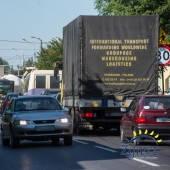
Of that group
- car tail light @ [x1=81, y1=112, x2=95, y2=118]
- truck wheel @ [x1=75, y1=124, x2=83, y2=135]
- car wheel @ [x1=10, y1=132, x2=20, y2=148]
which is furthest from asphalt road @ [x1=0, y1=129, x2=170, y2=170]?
truck wheel @ [x1=75, y1=124, x2=83, y2=135]

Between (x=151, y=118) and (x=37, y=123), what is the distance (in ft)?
10.6

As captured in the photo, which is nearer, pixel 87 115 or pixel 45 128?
pixel 45 128

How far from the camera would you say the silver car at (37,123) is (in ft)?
65.6

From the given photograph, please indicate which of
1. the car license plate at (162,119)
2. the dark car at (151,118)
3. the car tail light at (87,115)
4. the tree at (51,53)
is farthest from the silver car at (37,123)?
the tree at (51,53)

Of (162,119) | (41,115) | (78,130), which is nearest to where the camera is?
(41,115)

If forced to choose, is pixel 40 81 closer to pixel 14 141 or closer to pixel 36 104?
pixel 36 104

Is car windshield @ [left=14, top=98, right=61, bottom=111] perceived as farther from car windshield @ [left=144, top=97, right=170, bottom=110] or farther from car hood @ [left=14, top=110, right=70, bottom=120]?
car windshield @ [left=144, top=97, right=170, bottom=110]

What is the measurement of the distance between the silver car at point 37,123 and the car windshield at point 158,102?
7.59 ft

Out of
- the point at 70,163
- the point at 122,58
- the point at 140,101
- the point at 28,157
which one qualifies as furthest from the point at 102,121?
the point at 70,163

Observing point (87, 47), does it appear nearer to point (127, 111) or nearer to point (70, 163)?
point (127, 111)

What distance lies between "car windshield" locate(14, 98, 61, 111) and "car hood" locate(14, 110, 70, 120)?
0.47 m

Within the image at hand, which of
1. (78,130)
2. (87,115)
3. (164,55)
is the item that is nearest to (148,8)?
(164,55)

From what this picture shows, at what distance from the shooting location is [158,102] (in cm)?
2070

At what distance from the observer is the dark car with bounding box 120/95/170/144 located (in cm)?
2031
